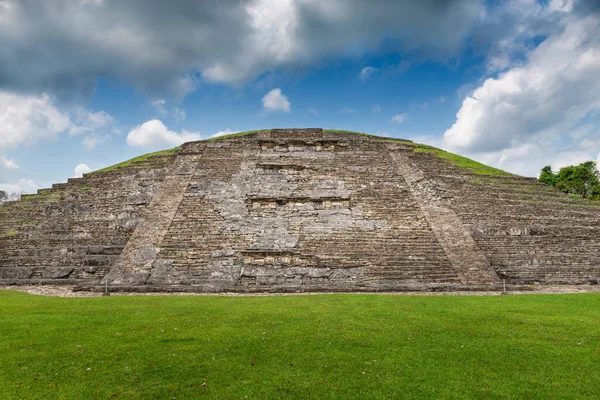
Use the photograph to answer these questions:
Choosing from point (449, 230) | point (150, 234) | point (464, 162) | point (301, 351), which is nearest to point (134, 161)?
point (150, 234)

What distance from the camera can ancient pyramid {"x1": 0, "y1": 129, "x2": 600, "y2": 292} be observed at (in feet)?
38.9

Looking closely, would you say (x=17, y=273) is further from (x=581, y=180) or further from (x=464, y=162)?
(x=581, y=180)

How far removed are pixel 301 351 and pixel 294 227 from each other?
333 inches

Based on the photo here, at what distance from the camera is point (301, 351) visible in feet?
17.6

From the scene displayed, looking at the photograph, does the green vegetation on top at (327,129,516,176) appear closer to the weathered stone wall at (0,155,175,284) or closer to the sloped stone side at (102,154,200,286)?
the sloped stone side at (102,154,200,286)

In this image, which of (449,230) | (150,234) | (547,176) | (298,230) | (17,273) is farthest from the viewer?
(547,176)

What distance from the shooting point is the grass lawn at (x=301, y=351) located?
4.30 meters

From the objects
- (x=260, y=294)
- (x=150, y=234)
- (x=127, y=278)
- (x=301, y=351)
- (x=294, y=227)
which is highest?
(x=294, y=227)

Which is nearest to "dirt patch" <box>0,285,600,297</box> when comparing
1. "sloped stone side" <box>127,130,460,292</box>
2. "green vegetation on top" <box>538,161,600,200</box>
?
"sloped stone side" <box>127,130,460,292</box>

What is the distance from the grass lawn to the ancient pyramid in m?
3.48

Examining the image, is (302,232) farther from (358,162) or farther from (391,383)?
(391,383)

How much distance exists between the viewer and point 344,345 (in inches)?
222

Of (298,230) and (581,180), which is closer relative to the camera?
(298,230)

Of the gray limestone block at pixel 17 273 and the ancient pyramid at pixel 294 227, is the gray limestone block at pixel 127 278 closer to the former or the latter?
the ancient pyramid at pixel 294 227
